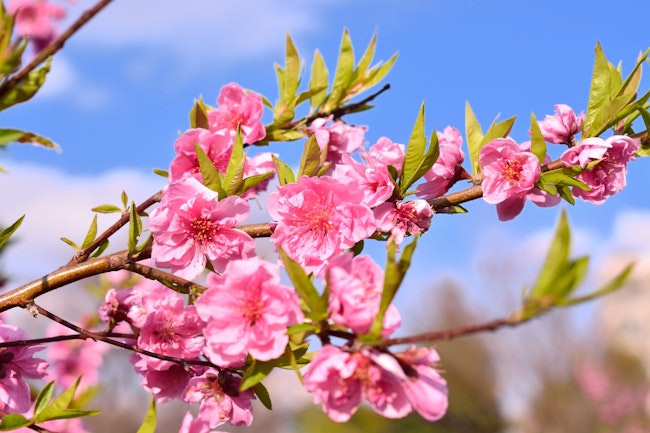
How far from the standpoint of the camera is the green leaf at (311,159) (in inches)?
42.3

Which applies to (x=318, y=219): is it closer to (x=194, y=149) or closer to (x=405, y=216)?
(x=405, y=216)

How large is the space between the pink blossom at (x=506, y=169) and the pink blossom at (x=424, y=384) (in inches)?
17.9

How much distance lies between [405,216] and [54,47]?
59 centimetres

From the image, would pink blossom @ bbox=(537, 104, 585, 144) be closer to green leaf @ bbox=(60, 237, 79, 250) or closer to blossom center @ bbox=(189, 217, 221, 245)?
blossom center @ bbox=(189, 217, 221, 245)

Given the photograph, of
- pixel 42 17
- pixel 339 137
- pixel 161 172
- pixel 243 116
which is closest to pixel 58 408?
pixel 161 172

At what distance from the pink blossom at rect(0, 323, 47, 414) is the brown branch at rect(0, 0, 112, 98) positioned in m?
0.56

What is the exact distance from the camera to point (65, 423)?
Result: 2.33 meters

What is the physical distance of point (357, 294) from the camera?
0.77 metres

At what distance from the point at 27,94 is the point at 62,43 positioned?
0.08 metres

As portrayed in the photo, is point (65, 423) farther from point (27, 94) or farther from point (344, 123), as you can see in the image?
point (27, 94)

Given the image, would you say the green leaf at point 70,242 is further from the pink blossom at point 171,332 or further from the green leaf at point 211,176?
the green leaf at point 211,176

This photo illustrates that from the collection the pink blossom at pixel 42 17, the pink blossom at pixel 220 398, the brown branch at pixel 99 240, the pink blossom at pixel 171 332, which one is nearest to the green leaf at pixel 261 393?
the pink blossom at pixel 220 398

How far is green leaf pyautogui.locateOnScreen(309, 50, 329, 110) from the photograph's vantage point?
1469 millimetres

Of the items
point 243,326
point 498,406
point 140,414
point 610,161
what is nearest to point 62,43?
point 243,326
